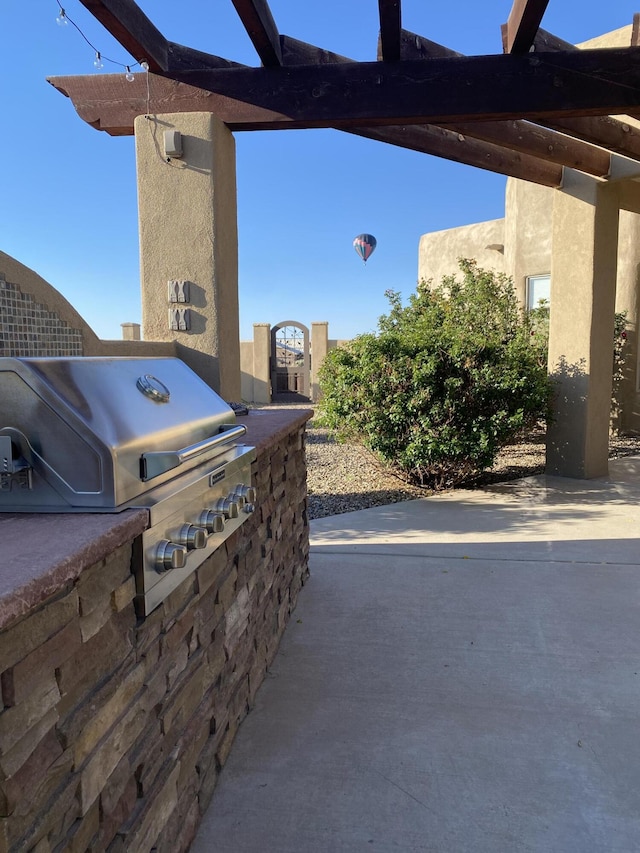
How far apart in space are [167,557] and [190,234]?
4.07 meters

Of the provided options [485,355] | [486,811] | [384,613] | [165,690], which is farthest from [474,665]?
[485,355]

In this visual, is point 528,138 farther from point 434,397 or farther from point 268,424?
point 268,424

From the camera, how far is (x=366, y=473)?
8.09 m

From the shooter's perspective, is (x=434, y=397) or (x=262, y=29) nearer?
(x=262, y=29)

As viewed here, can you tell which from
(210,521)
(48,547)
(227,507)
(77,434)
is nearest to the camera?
(48,547)

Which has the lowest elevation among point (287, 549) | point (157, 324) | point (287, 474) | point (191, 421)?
point (287, 549)

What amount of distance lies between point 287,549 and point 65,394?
88.6 inches

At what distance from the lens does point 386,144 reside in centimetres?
562

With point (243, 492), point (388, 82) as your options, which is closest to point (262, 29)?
point (388, 82)

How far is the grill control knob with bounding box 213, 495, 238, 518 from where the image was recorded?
6.65ft

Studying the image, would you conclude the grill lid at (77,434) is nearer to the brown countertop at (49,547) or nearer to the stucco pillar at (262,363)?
the brown countertop at (49,547)

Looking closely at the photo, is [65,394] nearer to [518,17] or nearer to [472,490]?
[518,17]

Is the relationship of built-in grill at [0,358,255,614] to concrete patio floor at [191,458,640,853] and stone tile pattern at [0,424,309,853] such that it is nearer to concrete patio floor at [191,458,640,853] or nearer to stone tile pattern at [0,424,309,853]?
stone tile pattern at [0,424,309,853]

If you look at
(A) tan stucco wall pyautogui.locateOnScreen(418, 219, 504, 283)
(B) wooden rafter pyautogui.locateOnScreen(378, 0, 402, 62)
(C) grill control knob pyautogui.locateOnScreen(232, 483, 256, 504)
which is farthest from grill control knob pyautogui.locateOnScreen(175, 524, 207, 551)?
(A) tan stucco wall pyautogui.locateOnScreen(418, 219, 504, 283)
